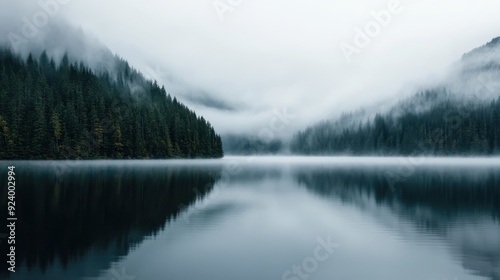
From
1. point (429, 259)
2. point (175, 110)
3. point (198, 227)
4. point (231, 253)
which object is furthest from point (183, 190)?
point (175, 110)

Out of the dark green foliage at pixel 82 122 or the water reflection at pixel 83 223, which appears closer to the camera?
the water reflection at pixel 83 223

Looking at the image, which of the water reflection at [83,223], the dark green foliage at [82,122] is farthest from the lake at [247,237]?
the dark green foliage at [82,122]

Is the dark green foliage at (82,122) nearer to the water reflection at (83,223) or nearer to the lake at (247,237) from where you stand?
the water reflection at (83,223)

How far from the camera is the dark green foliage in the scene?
395 feet

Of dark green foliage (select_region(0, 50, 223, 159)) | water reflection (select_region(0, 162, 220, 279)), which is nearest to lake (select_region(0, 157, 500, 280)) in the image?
water reflection (select_region(0, 162, 220, 279))

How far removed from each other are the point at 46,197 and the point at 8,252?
18513mm

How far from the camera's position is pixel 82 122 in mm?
136875

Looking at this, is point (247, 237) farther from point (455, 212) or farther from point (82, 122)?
point (82, 122)

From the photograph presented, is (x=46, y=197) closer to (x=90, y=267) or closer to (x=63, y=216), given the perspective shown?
(x=63, y=216)

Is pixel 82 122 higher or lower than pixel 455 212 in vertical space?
higher

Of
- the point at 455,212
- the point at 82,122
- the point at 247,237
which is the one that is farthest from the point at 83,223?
the point at 82,122

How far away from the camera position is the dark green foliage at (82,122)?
395 feet

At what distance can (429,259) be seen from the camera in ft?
62.1

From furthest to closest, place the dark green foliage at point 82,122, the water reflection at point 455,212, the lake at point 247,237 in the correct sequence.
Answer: the dark green foliage at point 82,122, the water reflection at point 455,212, the lake at point 247,237
